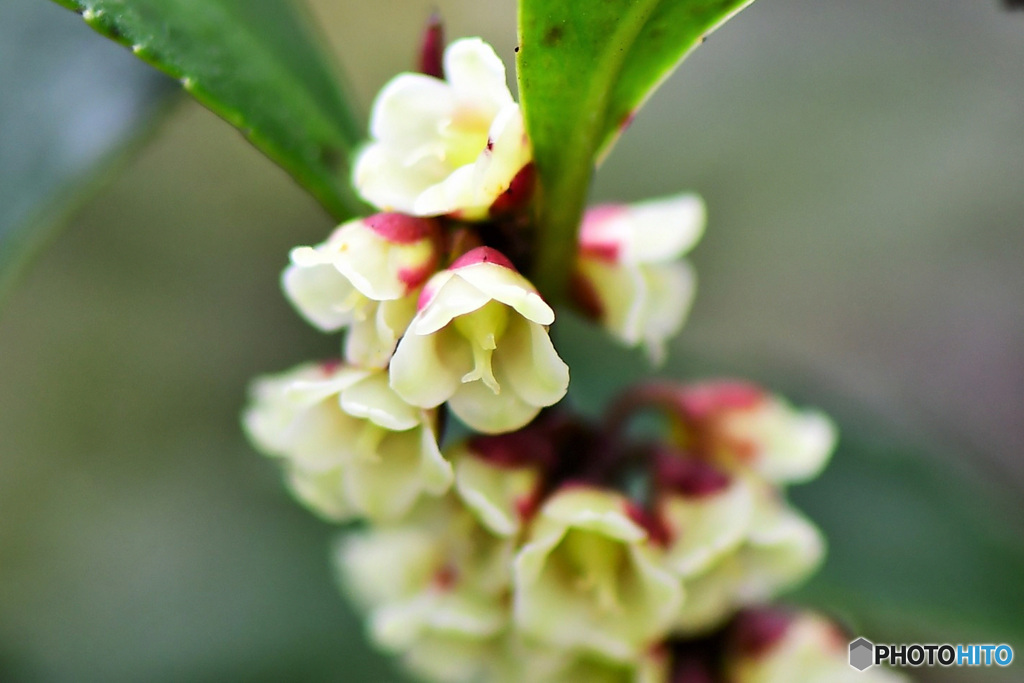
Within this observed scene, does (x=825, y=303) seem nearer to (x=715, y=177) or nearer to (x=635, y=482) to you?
(x=715, y=177)

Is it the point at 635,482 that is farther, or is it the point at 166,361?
the point at 166,361

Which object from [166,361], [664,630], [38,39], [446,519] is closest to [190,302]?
[166,361]

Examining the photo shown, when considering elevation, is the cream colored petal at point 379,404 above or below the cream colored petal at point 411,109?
below

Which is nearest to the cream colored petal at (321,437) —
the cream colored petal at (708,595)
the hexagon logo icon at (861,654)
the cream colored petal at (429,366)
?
the cream colored petal at (429,366)

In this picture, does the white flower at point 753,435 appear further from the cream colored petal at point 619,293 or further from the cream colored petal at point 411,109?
the cream colored petal at point 411,109

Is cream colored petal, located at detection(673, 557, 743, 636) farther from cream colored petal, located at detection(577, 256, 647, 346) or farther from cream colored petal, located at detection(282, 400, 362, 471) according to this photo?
cream colored petal, located at detection(282, 400, 362, 471)

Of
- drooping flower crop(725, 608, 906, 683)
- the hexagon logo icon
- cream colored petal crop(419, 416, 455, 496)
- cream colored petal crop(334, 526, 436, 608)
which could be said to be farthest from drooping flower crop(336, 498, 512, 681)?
the hexagon logo icon
